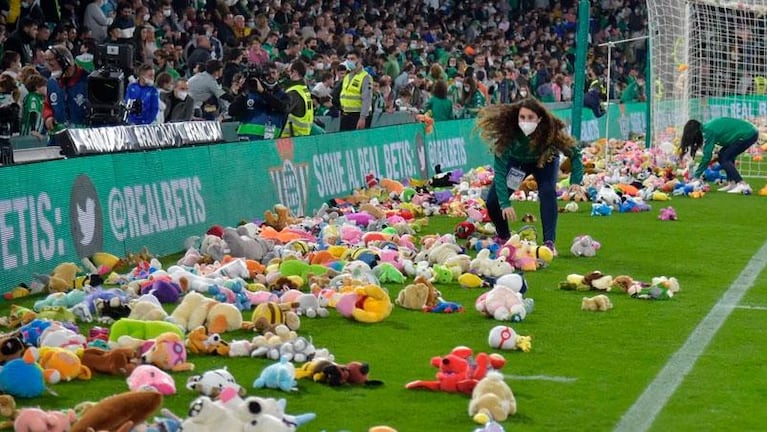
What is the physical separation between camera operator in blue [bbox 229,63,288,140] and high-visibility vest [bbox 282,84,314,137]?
580 mm

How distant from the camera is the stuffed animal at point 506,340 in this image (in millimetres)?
8438

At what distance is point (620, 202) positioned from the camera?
18266mm

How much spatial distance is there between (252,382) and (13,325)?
7.98 ft

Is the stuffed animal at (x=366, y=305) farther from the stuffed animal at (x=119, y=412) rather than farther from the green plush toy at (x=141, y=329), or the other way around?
the stuffed animal at (x=119, y=412)

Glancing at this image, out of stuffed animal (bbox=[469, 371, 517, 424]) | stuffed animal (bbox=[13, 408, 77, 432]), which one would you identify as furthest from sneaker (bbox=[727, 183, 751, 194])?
stuffed animal (bbox=[13, 408, 77, 432])

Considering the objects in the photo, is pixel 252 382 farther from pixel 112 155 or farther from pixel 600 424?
pixel 112 155

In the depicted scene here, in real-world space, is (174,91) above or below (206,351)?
above

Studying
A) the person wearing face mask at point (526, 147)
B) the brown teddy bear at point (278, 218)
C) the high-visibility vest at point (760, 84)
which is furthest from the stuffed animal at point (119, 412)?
the high-visibility vest at point (760, 84)

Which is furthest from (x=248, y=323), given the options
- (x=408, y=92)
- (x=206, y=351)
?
(x=408, y=92)

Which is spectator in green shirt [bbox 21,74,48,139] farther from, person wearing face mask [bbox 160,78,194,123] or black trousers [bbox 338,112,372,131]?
black trousers [bbox 338,112,372,131]

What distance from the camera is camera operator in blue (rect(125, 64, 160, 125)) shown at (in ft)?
58.1

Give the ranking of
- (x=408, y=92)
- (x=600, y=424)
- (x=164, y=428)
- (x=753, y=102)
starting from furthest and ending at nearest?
(x=753, y=102) < (x=408, y=92) < (x=600, y=424) < (x=164, y=428)

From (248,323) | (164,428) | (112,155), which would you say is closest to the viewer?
(164,428)

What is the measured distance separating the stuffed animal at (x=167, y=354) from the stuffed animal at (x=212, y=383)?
64cm
